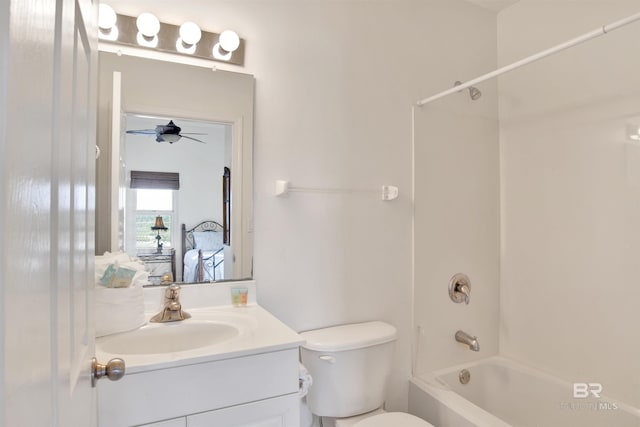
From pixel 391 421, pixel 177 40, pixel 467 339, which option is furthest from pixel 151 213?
pixel 467 339

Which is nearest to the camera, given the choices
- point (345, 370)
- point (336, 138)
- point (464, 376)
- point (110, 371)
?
point (110, 371)

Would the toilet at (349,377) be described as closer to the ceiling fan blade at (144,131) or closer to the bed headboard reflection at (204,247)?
the bed headboard reflection at (204,247)

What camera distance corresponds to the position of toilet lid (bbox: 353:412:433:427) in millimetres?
1497

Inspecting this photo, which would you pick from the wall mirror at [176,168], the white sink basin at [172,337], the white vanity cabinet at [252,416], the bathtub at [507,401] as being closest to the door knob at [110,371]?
the white vanity cabinet at [252,416]

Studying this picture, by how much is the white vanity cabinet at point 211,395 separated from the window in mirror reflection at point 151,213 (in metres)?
0.61

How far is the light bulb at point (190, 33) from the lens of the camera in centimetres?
148

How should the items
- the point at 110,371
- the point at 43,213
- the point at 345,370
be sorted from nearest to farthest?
the point at 43,213 < the point at 110,371 < the point at 345,370

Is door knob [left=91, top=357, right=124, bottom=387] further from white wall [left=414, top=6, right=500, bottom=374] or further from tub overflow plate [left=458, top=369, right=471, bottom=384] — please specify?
tub overflow plate [left=458, top=369, right=471, bottom=384]

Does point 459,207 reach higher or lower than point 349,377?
higher

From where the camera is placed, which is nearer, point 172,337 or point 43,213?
point 43,213

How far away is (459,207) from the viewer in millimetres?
2178

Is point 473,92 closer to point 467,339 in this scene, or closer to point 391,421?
point 467,339

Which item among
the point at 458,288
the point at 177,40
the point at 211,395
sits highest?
the point at 177,40

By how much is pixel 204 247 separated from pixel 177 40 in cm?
84
